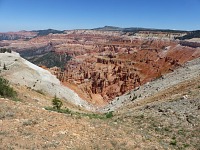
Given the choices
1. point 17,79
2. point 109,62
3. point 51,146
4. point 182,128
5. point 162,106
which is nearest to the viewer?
point 51,146

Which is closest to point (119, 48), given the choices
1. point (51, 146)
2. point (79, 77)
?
point (79, 77)

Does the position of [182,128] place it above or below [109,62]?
above

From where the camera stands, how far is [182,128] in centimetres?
1888

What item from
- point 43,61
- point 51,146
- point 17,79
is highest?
point 51,146

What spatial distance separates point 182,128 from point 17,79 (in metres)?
32.5

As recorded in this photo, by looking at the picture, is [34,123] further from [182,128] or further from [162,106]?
[162,106]

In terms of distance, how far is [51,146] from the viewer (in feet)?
44.5

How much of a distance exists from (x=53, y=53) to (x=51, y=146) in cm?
16687

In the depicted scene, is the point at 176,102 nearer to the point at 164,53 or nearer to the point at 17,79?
the point at 17,79

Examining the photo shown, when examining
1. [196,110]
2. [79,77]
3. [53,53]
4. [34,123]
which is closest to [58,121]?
[34,123]

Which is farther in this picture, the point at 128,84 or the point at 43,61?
the point at 43,61

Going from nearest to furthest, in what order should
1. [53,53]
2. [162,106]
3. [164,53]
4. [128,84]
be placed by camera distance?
[162,106]
[128,84]
[164,53]
[53,53]

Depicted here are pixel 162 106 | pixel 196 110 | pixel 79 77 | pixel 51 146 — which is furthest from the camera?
pixel 79 77

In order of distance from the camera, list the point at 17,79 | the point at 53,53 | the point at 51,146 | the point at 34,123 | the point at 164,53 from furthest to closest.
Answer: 1. the point at 53,53
2. the point at 164,53
3. the point at 17,79
4. the point at 34,123
5. the point at 51,146
